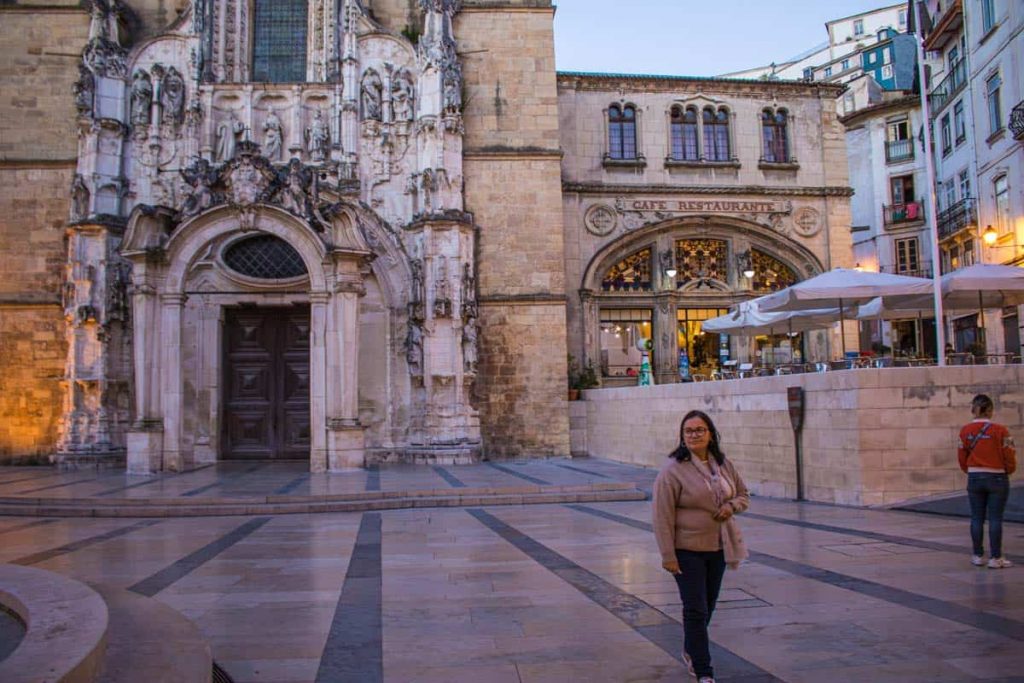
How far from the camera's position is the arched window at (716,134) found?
28.2 m

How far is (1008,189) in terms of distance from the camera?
99.2 ft

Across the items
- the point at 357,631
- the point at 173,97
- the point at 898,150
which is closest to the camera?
the point at 357,631

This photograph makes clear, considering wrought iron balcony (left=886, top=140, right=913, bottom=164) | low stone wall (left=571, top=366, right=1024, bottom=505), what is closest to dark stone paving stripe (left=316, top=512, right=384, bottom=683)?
low stone wall (left=571, top=366, right=1024, bottom=505)

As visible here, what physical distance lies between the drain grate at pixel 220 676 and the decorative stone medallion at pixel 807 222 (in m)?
25.5

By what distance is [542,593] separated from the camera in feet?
24.7

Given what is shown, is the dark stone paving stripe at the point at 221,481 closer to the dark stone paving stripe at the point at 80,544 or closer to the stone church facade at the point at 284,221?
the stone church facade at the point at 284,221

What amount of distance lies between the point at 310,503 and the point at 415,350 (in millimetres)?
8254

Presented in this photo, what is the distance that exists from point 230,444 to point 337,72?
33.1 feet

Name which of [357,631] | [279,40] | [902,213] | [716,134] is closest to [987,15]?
[716,134]

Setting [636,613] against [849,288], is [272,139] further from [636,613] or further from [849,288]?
[636,613]

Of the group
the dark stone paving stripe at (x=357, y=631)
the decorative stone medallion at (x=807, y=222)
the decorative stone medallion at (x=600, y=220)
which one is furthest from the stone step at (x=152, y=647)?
the decorative stone medallion at (x=807, y=222)

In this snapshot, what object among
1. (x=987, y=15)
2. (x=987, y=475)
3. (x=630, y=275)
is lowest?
(x=987, y=475)

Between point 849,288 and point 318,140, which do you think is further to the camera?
point 318,140

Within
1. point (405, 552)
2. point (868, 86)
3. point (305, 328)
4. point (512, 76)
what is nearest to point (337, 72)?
point (512, 76)
